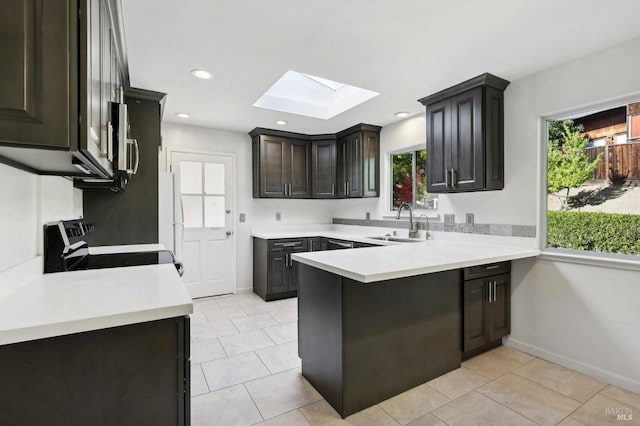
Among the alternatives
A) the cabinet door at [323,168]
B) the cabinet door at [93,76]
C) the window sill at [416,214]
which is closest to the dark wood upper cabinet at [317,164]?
the cabinet door at [323,168]

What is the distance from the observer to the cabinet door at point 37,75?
0.88 m

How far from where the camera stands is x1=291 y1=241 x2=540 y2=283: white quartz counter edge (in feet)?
5.85

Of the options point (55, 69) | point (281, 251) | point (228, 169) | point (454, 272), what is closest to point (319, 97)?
point (228, 169)

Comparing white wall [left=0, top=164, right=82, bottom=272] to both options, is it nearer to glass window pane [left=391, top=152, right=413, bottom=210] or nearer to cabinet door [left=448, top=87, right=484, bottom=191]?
cabinet door [left=448, top=87, right=484, bottom=191]

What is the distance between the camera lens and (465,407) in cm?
197

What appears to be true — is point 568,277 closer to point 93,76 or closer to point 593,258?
point 593,258

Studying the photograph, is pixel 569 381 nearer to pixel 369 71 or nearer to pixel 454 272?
pixel 454 272

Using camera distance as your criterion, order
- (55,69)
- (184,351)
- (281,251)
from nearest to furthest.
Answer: (55,69) < (184,351) < (281,251)

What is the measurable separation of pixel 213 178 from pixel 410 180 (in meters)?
2.63

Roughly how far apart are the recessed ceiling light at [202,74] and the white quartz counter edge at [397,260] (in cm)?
166

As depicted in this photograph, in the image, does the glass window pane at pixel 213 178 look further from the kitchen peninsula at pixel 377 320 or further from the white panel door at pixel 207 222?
the kitchen peninsula at pixel 377 320

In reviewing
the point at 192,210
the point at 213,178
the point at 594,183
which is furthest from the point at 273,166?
the point at 594,183

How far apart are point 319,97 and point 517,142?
2115mm

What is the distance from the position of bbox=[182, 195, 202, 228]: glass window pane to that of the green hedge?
3.90m
